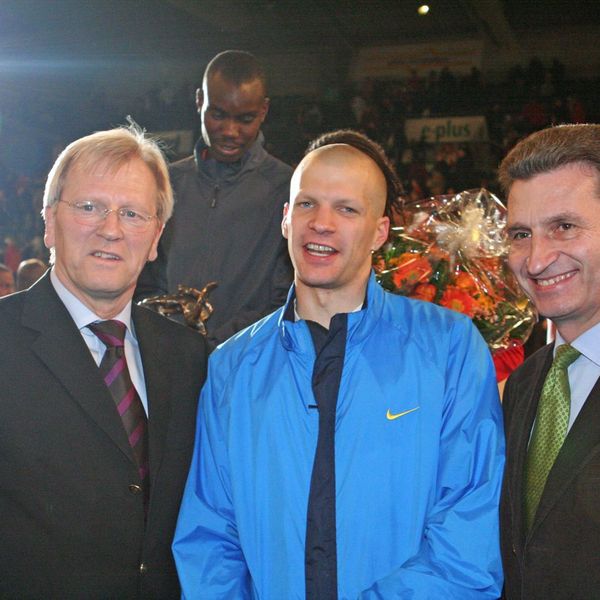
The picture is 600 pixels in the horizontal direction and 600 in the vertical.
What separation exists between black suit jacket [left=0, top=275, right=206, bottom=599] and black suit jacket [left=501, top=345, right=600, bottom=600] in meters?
0.78

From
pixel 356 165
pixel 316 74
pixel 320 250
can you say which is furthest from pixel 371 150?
pixel 316 74

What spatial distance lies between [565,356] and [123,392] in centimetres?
101

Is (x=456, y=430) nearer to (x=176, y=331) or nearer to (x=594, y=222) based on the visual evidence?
(x=594, y=222)

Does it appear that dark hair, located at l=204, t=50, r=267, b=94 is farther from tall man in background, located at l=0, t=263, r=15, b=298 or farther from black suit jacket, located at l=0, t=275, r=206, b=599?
tall man in background, located at l=0, t=263, r=15, b=298

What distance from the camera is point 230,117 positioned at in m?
3.12

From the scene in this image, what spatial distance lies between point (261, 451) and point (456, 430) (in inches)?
16.9

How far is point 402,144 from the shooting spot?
10.2m

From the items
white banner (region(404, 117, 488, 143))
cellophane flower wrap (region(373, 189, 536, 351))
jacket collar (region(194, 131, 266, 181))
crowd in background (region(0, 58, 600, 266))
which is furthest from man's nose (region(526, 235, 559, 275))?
white banner (region(404, 117, 488, 143))

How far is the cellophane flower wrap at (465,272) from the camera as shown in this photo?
229 cm

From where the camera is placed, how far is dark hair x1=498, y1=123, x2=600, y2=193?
1.79m

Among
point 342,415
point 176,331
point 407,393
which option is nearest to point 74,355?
point 176,331

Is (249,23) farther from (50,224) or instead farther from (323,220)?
(323,220)

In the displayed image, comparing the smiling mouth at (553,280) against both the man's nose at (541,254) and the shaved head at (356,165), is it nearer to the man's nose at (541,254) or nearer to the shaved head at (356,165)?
the man's nose at (541,254)

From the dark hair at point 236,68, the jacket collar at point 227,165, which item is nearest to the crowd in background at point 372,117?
the dark hair at point 236,68
